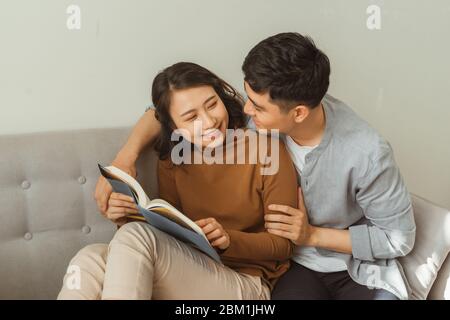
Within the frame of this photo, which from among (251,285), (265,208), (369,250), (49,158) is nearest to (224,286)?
(251,285)

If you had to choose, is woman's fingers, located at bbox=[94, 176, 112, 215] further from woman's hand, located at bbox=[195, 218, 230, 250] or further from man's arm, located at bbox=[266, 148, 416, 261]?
man's arm, located at bbox=[266, 148, 416, 261]

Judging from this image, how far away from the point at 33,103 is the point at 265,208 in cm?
76

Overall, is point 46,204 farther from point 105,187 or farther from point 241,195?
point 241,195

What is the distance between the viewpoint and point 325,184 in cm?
147

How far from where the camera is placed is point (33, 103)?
166cm

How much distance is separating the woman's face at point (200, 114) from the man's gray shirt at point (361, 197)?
25cm

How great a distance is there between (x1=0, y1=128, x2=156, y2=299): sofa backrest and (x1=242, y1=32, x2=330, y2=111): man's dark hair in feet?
1.52

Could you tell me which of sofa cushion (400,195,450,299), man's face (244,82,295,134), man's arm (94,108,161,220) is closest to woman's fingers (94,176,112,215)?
man's arm (94,108,161,220)

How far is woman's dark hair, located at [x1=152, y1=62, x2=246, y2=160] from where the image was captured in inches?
58.3

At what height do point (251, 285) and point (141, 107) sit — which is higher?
point (141, 107)

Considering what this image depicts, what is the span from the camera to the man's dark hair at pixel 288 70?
4.36 ft

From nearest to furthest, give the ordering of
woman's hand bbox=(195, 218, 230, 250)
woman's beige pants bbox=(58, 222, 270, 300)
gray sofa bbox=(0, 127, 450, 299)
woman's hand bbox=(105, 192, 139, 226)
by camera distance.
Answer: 1. woman's beige pants bbox=(58, 222, 270, 300)
2. woman's hand bbox=(195, 218, 230, 250)
3. woman's hand bbox=(105, 192, 139, 226)
4. gray sofa bbox=(0, 127, 450, 299)

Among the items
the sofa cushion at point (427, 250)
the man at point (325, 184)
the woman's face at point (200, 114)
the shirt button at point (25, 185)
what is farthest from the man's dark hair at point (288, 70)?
the shirt button at point (25, 185)
